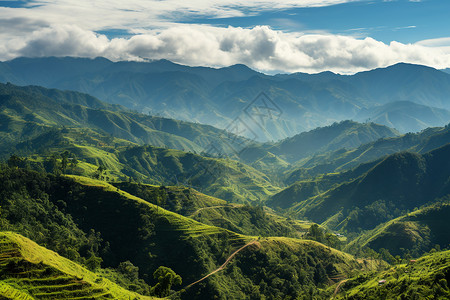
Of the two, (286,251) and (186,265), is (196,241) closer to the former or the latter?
(186,265)

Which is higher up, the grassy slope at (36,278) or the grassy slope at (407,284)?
the grassy slope at (36,278)

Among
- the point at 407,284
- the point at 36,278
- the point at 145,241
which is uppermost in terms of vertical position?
the point at 36,278

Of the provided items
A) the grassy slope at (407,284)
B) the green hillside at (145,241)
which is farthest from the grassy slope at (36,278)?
the grassy slope at (407,284)

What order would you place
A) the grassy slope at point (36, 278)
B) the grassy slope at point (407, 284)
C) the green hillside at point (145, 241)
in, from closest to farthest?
the grassy slope at point (36, 278) < the grassy slope at point (407, 284) < the green hillside at point (145, 241)

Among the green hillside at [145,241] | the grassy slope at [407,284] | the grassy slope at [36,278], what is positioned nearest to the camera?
the grassy slope at [36,278]

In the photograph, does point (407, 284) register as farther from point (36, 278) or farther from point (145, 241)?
point (36, 278)

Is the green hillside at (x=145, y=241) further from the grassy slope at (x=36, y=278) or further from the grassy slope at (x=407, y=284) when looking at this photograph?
the grassy slope at (x=36, y=278)

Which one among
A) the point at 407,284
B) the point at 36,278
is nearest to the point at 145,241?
the point at 36,278

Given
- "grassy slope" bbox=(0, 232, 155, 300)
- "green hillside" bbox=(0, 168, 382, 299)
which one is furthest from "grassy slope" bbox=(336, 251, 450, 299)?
"grassy slope" bbox=(0, 232, 155, 300)
